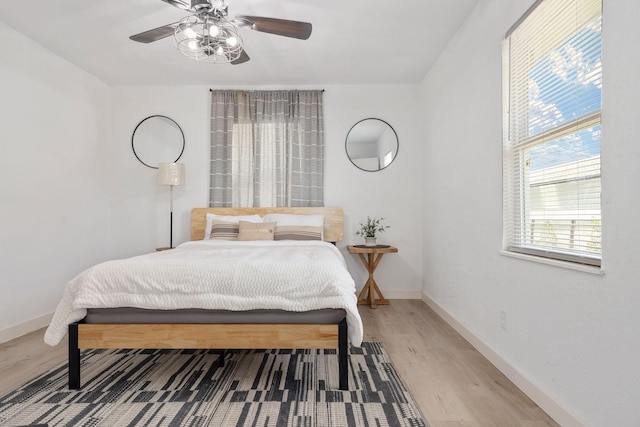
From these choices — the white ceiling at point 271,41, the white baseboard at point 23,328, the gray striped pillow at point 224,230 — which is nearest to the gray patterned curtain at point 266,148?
the white ceiling at point 271,41

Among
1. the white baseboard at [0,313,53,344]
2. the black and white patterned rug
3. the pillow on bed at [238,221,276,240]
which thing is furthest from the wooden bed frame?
the pillow on bed at [238,221,276,240]

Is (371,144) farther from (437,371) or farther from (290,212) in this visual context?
(437,371)

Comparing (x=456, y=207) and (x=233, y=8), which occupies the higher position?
(x=233, y=8)

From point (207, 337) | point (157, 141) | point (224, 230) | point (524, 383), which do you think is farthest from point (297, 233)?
point (524, 383)

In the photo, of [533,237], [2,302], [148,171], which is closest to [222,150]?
[148,171]

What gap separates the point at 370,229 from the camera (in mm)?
4219

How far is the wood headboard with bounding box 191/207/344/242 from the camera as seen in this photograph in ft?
13.8

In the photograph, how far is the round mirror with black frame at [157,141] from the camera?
173 inches

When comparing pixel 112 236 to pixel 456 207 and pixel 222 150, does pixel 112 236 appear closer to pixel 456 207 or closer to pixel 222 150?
pixel 222 150

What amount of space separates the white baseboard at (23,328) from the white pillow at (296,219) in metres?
2.28

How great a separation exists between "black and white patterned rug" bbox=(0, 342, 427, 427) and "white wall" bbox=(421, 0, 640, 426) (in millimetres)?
735

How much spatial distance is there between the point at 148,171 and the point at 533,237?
13.6 ft

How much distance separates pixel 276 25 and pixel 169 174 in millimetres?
→ 2285

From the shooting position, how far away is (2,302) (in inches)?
116
